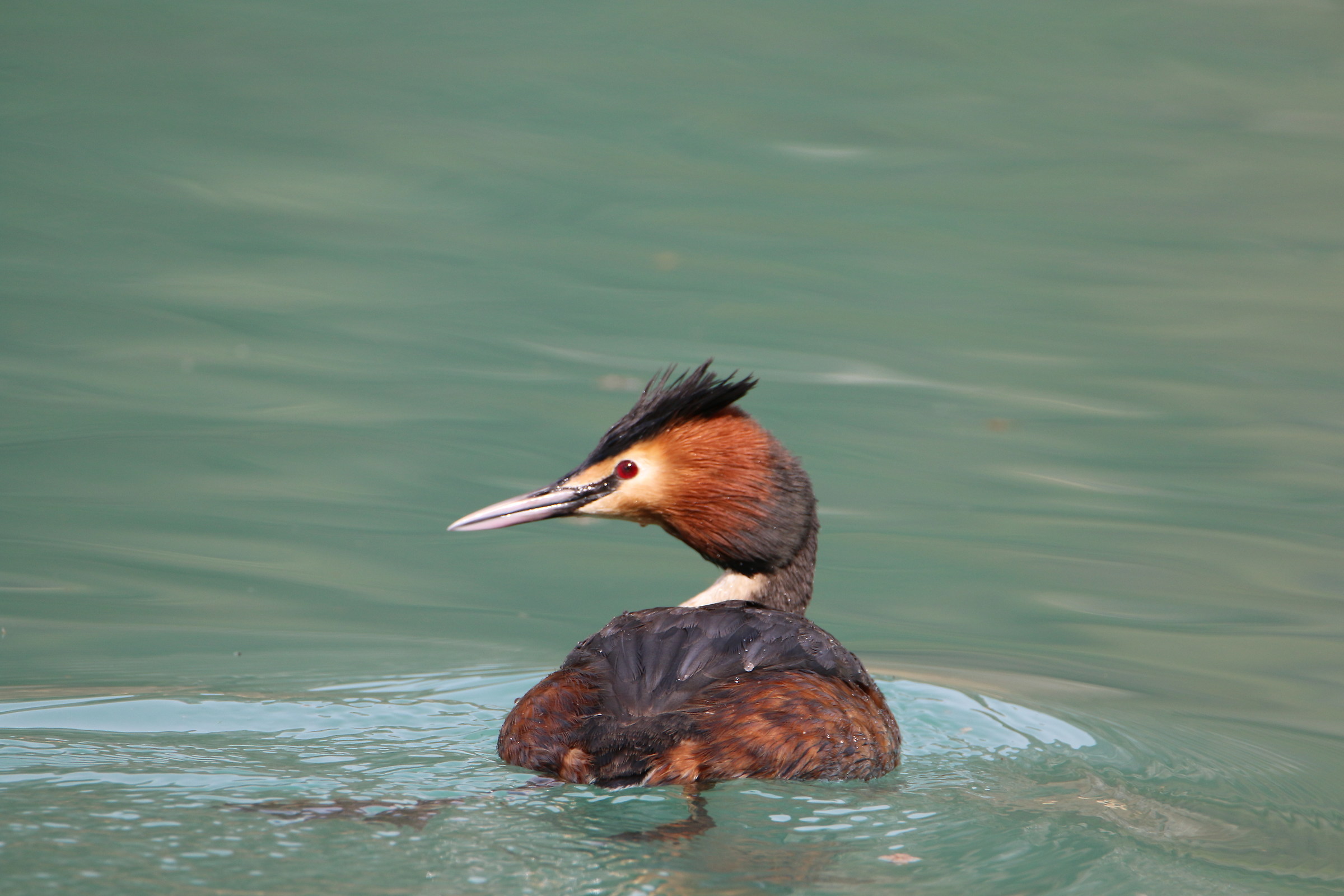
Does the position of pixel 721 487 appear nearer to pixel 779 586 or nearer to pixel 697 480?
pixel 697 480

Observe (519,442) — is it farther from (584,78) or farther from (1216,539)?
(584,78)

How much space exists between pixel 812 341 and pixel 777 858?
5121 millimetres

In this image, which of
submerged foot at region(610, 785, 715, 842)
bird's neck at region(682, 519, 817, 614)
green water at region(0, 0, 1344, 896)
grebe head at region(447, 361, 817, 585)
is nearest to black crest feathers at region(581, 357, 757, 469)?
grebe head at region(447, 361, 817, 585)

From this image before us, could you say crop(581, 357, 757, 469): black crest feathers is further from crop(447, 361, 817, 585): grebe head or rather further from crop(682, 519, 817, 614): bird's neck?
crop(682, 519, 817, 614): bird's neck

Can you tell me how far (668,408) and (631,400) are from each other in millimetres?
2758

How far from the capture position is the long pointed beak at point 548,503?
203 inches

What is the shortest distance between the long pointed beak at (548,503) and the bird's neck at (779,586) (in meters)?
0.48

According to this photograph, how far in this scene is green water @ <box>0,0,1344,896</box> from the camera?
14.2 feet

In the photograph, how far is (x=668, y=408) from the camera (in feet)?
16.9

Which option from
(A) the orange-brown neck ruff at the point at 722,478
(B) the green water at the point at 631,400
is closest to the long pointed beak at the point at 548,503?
(A) the orange-brown neck ruff at the point at 722,478

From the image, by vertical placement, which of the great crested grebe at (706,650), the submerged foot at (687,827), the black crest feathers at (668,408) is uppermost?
the black crest feathers at (668,408)

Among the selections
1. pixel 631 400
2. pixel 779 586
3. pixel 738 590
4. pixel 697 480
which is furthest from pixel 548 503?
pixel 631 400

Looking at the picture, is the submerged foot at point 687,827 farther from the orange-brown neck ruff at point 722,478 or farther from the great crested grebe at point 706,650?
the orange-brown neck ruff at point 722,478

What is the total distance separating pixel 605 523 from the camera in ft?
24.3
